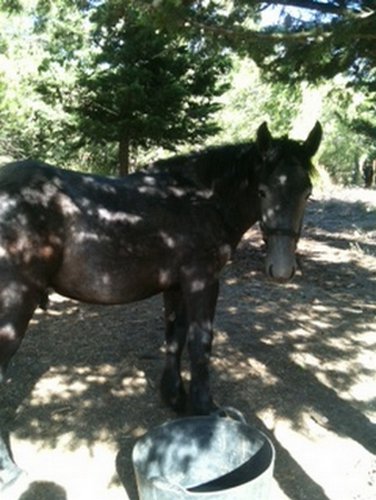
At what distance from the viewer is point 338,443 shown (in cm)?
359

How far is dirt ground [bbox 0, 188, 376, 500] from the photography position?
3250 millimetres

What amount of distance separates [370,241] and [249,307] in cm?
537

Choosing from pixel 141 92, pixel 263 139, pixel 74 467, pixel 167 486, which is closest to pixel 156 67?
pixel 141 92

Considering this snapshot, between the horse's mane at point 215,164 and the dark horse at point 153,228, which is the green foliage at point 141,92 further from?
the dark horse at point 153,228

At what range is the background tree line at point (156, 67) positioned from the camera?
306cm

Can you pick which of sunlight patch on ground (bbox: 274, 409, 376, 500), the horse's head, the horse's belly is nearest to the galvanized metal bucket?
sunlight patch on ground (bbox: 274, 409, 376, 500)

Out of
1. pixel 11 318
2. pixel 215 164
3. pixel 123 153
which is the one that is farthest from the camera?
pixel 123 153

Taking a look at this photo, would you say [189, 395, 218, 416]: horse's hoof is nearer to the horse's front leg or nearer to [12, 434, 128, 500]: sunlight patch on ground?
the horse's front leg

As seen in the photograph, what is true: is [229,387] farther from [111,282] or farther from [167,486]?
[167,486]

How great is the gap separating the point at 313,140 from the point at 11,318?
2.37 m

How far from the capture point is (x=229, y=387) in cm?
436

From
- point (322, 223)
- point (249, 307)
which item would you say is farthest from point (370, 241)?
point (249, 307)

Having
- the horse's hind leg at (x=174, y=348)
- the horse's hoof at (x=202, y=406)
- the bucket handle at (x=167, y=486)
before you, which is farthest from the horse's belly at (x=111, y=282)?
the bucket handle at (x=167, y=486)

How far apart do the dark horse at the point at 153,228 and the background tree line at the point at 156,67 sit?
0.61 meters
